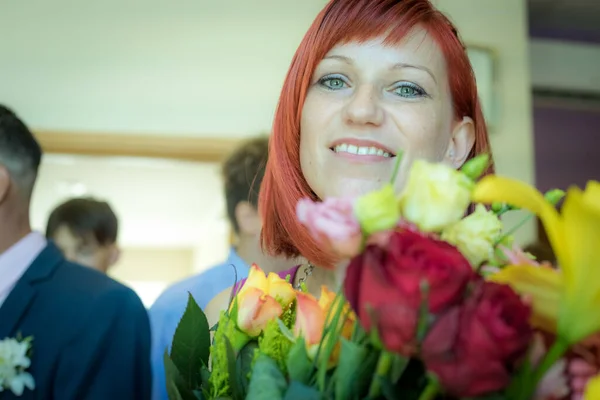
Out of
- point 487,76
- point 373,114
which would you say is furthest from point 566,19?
point 373,114

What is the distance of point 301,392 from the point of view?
20.8 inches

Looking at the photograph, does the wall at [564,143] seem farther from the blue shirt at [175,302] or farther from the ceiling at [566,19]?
the blue shirt at [175,302]

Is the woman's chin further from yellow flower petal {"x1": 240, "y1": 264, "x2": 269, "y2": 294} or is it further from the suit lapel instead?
the suit lapel

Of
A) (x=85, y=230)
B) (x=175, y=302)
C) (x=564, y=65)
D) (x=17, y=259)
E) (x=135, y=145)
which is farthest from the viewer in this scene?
(x=564, y=65)

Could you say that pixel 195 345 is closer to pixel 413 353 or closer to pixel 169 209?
pixel 413 353

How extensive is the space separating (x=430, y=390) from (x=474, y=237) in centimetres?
12

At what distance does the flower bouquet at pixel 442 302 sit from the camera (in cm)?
43

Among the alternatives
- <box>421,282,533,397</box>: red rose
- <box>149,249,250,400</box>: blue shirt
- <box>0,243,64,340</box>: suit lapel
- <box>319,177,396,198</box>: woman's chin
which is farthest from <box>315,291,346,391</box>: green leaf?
<box>149,249,250,400</box>: blue shirt

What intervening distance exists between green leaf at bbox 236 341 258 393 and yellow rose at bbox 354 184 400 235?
19cm

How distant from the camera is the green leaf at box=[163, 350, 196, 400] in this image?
62 cm

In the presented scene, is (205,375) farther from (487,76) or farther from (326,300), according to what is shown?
(487,76)

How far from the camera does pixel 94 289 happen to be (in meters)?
1.41

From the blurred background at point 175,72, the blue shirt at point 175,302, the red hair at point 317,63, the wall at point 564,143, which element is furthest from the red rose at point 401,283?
the wall at point 564,143

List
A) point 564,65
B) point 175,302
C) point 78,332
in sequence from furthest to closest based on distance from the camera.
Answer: point 564,65 → point 175,302 → point 78,332
